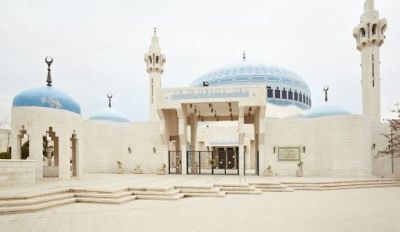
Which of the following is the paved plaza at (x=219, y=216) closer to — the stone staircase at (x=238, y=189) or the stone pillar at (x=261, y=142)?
the stone staircase at (x=238, y=189)

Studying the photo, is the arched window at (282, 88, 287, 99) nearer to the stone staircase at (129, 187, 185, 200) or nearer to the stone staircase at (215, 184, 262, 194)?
the stone staircase at (215, 184, 262, 194)

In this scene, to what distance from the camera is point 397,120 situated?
21297mm

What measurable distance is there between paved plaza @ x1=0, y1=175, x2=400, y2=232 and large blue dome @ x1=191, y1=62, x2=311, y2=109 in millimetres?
26012

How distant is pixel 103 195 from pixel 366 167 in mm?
16989

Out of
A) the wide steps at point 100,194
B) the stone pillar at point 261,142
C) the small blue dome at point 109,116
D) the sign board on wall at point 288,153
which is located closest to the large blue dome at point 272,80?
the small blue dome at point 109,116

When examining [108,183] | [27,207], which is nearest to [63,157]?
[108,183]

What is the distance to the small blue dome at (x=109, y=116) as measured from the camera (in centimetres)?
3128

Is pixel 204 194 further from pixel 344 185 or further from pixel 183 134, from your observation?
pixel 183 134

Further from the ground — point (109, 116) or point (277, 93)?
point (277, 93)

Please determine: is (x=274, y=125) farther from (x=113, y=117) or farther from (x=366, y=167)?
(x=113, y=117)

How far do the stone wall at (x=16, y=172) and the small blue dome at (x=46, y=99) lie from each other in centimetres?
406

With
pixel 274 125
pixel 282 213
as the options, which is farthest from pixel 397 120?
pixel 282 213

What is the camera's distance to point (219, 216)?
31.3ft

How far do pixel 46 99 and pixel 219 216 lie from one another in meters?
13.0
